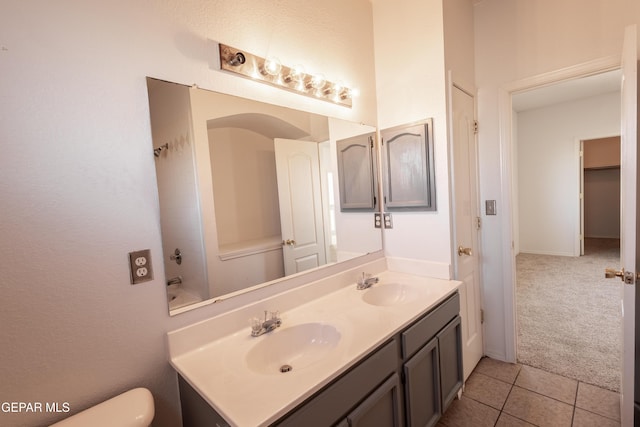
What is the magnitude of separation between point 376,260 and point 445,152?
2.86 feet

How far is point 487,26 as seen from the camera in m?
2.15

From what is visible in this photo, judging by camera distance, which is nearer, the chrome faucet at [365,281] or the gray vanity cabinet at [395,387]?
the gray vanity cabinet at [395,387]

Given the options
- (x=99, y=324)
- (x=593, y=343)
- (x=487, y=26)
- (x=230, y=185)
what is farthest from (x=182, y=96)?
(x=593, y=343)

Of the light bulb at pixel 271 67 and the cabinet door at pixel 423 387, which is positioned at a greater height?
the light bulb at pixel 271 67

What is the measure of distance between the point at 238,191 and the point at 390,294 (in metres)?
1.16

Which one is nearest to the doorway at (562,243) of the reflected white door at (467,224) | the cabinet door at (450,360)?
the reflected white door at (467,224)

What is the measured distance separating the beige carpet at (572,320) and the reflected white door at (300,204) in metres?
1.98

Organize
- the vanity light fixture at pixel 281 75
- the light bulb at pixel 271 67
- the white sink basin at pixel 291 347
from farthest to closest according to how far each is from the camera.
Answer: the light bulb at pixel 271 67 → the vanity light fixture at pixel 281 75 → the white sink basin at pixel 291 347

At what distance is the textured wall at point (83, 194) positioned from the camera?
2.66 ft

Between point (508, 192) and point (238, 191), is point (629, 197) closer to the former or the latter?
point (508, 192)

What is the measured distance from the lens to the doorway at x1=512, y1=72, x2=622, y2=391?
2279 mm

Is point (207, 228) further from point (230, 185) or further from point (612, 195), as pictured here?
point (612, 195)

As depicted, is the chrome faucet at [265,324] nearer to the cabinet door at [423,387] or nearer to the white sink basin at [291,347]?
the white sink basin at [291,347]

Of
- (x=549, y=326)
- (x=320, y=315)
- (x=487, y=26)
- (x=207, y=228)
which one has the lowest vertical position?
(x=549, y=326)
